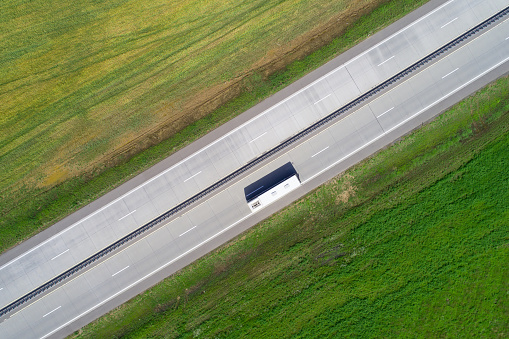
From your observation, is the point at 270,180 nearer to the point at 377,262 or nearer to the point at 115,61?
the point at 377,262

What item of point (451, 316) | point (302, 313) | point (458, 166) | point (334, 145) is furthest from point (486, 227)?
point (302, 313)

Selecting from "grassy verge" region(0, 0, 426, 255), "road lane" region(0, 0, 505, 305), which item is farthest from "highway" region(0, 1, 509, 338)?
"grassy verge" region(0, 0, 426, 255)

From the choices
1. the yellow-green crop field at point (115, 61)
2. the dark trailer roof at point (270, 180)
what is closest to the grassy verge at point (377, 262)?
the dark trailer roof at point (270, 180)

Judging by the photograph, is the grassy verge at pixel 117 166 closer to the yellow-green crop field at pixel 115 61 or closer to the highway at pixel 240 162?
the yellow-green crop field at pixel 115 61

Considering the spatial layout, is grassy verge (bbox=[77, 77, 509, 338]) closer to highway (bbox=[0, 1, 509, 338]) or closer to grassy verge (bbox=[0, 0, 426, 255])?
highway (bbox=[0, 1, 509, 338])

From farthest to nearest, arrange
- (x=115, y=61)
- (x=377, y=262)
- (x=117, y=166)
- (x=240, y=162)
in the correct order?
A: (x=115, y=61)
(x=117, y=166)
(x=377, y=262)
(x=240, y=162)

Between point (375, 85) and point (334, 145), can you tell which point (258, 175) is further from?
point (375, 85)

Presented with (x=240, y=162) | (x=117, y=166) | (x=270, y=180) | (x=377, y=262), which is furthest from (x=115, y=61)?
(x=377, y=262)
